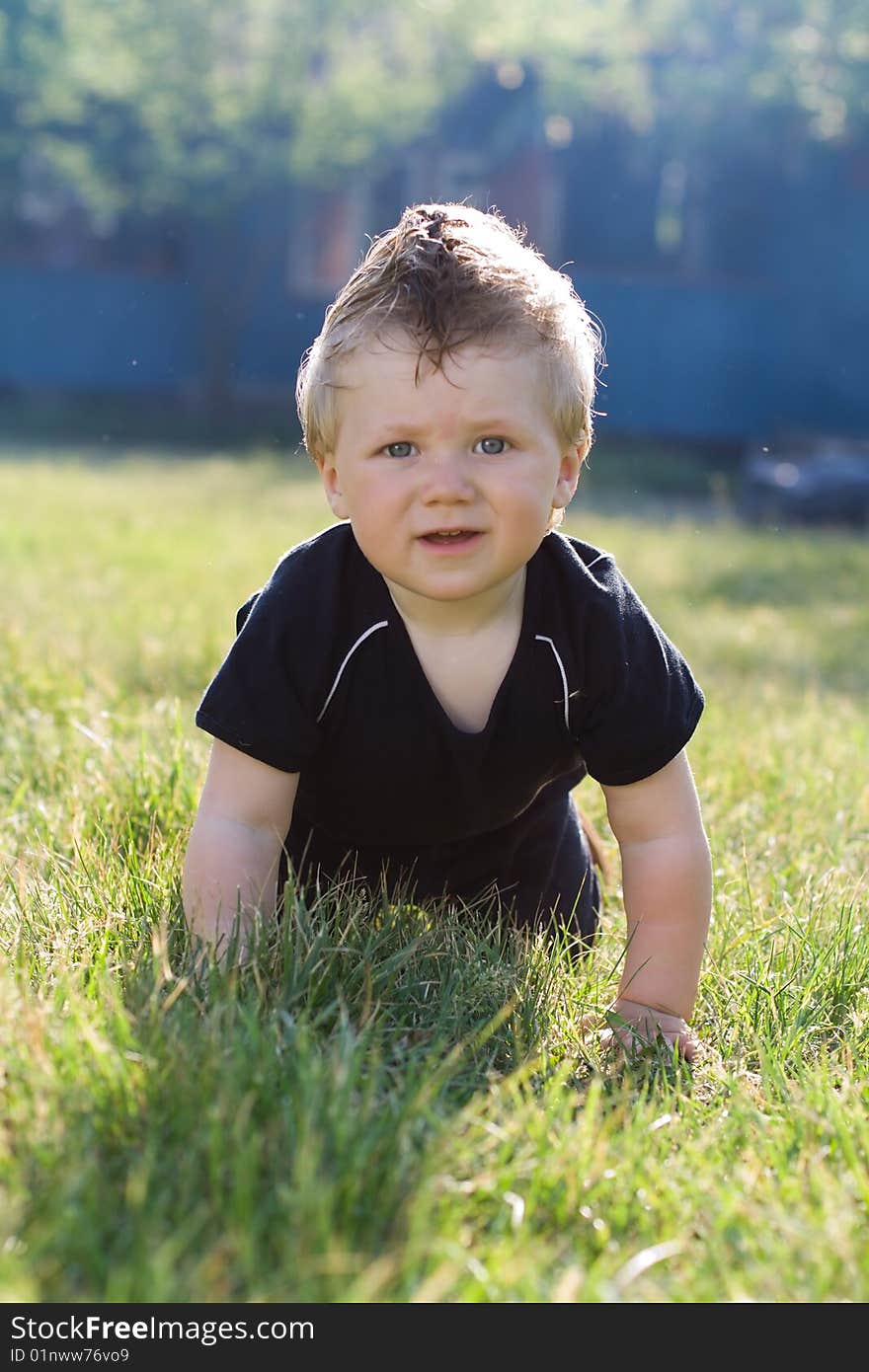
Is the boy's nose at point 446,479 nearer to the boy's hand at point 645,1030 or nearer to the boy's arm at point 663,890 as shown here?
the boy's arm at point 663,890

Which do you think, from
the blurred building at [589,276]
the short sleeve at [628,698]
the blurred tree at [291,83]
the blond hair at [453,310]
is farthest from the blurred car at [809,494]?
the blond hair at [453,310]

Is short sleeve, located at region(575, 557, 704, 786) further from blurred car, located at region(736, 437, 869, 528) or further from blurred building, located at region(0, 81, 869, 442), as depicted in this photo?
blurred building, located at region(0, 81, 869, 442)

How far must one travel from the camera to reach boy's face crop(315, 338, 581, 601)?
2072 millimetres

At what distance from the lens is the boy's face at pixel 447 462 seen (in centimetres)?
207

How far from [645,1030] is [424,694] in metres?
0.58

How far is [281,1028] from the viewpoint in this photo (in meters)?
1.85

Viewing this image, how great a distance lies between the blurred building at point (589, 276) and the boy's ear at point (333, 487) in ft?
39.8

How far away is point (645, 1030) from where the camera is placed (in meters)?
2.12

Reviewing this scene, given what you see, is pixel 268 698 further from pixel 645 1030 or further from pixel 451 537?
pixel 645 1030

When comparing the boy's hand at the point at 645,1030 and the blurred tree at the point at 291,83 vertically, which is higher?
the blurred tree at the point at 291,83

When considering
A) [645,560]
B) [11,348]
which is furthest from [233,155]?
[645,560]

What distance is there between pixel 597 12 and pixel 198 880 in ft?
51.0

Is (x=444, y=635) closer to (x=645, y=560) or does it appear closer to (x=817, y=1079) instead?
(x=817, y=1079)

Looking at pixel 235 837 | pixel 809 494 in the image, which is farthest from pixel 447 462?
pixel 809 494
